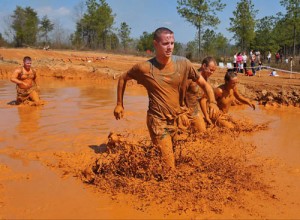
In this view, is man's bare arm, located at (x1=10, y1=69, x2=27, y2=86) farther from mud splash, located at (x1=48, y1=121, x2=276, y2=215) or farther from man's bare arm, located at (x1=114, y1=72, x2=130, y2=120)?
man's bare arm, located at (x1=114, y1=72, x2=130, y2=120)

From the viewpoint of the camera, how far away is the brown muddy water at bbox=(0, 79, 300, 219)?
11.0 ft

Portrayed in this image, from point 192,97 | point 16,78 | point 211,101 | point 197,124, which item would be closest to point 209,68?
point 192,97

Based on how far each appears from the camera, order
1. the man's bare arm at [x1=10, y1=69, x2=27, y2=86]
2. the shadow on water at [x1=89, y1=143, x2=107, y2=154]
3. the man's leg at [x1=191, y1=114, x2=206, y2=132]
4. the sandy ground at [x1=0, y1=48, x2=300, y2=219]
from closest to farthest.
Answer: the sandy ground at [x1=0, y1=48, x2=300, y2=219], the shadow on water at [x1=89, y1=143, x2=107, y2=154], the man's leg at [x1=191, y1=114, x2=206, y2=132], the man's bare arm at [x1=10, y1=69, x2=27, y2=86]

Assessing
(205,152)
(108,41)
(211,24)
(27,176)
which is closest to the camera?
(27,176)

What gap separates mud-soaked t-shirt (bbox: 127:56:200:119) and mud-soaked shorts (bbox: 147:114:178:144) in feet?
0.18

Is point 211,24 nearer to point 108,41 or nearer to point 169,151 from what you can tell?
point 108,41

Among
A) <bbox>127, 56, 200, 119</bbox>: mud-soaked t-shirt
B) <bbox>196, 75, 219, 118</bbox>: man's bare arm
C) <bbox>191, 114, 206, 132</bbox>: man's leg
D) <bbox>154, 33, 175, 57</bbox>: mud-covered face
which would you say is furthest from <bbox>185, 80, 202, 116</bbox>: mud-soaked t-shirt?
<bbox>154, 33, 175, 57</bbox>: mud-covered face

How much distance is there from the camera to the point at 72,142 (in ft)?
18.9

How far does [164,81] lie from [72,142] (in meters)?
2.63

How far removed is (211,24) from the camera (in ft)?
88.1

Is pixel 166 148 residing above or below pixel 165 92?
below

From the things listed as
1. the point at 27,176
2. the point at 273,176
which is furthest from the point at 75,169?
the point at 273,176

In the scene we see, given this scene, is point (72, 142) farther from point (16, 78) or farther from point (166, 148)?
point (16, 78)

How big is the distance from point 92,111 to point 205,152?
4.26 metres
